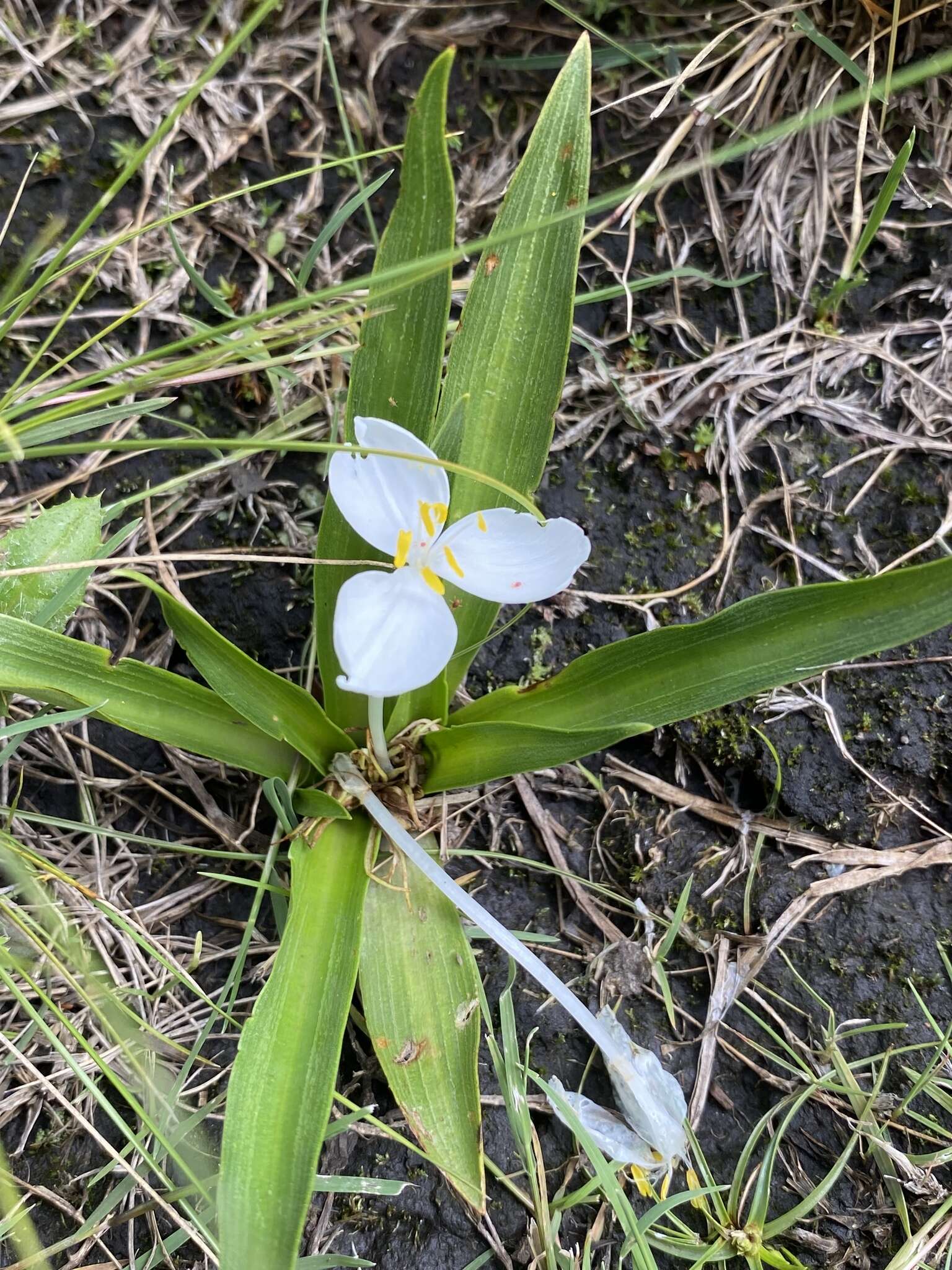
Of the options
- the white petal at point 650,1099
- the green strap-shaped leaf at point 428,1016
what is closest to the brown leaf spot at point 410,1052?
the green strap-shaped leaf at point 428,1016

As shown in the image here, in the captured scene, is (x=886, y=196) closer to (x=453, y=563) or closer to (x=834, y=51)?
(x=834, y=51)

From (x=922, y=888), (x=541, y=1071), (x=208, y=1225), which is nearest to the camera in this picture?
(x=208, y=1225)

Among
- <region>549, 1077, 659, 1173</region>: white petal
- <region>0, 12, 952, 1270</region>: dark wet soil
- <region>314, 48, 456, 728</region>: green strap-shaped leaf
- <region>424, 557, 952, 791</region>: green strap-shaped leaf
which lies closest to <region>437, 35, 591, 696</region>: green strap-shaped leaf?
<region>314, 48, 456, 728</region>: green strap-shaped leaf

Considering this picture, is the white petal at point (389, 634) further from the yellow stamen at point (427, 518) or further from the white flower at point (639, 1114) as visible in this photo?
the white flower at point (639, 1114)

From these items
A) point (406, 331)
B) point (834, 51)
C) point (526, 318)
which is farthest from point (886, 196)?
point (406, 331)

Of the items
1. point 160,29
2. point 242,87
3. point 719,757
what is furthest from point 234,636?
point 160,29

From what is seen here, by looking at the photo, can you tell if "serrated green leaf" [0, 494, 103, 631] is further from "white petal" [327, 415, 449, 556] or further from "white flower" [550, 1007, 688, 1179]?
"white flower" [550, 1007, 688, 1179]

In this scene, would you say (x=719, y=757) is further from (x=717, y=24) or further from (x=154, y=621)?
(x=717, y=24)
